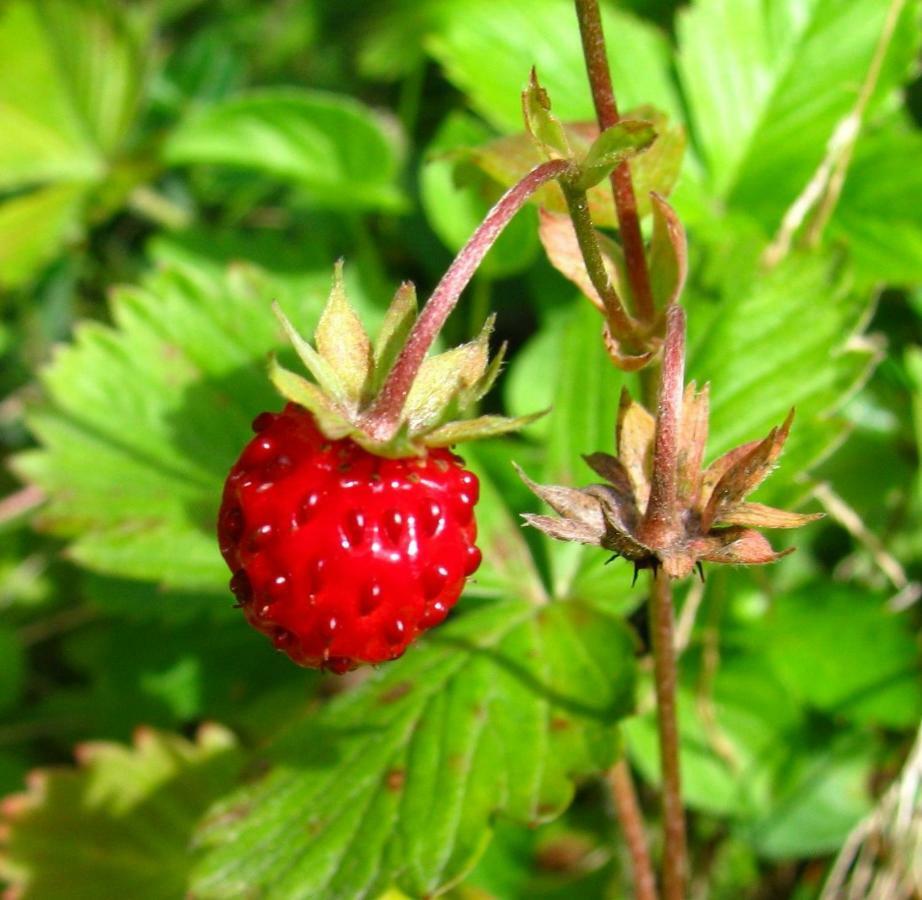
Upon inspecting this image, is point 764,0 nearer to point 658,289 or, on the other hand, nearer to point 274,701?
point 658,289

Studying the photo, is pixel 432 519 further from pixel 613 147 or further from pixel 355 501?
pixel 613 147

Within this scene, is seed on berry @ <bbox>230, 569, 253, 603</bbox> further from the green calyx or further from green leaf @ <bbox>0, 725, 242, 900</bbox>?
green leaf @ <bbox>0, 725, 242, 900</bbox>

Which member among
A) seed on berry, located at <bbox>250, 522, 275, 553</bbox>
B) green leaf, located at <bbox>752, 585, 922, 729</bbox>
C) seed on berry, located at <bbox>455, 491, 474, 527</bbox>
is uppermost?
seed on berry, located at <bbox>250, 522, 275, 553</bbox>

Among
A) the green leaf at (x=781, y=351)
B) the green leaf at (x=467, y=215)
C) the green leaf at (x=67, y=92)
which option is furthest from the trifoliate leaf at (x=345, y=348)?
the green leaf at (x=67, y=92)

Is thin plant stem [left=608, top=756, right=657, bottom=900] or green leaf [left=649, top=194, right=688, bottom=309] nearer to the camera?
green leaf [left=649, top=194, right=688, bottom=309]

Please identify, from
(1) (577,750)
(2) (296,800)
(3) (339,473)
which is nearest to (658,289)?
(3) (339,473)

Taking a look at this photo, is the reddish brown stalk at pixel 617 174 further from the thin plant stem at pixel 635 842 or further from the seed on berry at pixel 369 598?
the thin plant stem at pixel 635 842

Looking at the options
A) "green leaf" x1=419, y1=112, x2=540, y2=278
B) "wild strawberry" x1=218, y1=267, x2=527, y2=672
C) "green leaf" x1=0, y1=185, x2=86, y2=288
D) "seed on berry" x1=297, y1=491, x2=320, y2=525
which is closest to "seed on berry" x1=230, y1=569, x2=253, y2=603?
"wild strawberry" x1=218, y1=267, x2=527, y2=672
